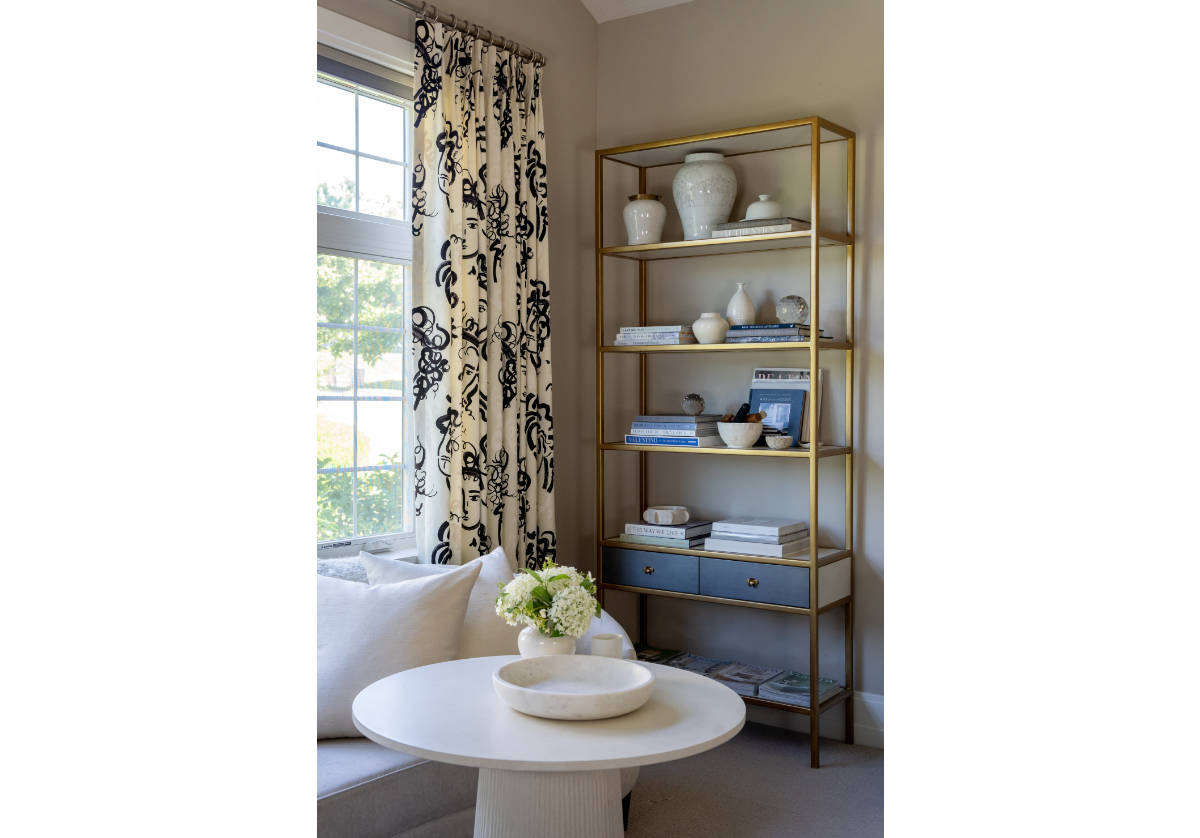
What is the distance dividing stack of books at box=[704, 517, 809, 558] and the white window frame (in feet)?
3.54

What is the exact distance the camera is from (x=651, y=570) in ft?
10.9

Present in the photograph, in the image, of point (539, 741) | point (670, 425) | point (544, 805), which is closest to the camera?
point (539, 741)

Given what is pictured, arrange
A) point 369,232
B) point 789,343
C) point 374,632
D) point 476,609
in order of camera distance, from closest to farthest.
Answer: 1. point 374,632
2. point 476,609
3. point 369,232
4. point 789,343

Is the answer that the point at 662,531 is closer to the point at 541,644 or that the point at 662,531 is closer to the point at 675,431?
the point at 675,431

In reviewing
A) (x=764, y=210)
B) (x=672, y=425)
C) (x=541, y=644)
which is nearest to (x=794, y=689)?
(x=672, y=425)

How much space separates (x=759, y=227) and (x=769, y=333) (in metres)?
0.37

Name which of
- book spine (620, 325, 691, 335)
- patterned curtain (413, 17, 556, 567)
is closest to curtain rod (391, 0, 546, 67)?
patterned curtain (413, 17, 556, 567)

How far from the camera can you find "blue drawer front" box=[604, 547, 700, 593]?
324 centimetres

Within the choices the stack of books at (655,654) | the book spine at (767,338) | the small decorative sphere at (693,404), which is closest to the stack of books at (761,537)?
the small decorative sphere at (693,404)
